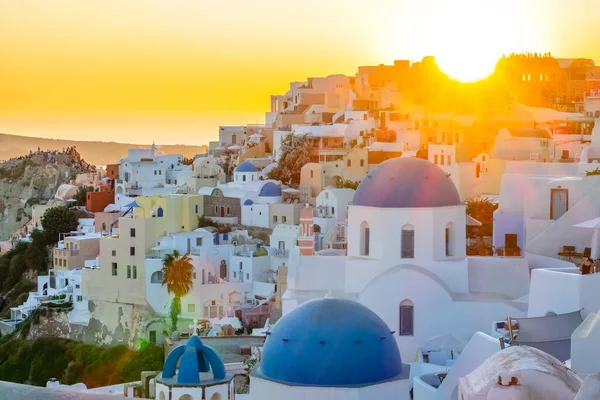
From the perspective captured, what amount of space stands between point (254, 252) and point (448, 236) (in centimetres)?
1516

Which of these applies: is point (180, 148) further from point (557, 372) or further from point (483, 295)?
point (557, 372)

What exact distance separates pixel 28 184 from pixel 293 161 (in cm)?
2970

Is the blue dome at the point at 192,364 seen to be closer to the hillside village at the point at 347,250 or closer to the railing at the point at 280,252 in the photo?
the hillside village at the point at 347,250

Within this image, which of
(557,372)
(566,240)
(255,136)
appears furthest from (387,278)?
(255,136)

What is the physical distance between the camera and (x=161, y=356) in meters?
30.0

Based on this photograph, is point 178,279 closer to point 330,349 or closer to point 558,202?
point 558,202

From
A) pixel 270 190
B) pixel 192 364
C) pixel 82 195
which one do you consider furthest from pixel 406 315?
pixel 82 195

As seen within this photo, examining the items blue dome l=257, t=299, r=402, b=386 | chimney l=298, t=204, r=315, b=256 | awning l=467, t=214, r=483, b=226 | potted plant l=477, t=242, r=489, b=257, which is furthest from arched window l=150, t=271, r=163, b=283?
blue dome l=257, t=299, r=402, b=386

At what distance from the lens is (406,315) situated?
19.1 metres

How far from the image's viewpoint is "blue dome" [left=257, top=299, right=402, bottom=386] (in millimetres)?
12344

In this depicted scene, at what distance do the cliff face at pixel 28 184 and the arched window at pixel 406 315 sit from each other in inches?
1737

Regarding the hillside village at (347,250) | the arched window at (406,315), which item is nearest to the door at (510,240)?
the hillside village at (347,250)

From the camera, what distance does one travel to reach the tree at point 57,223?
141 ft

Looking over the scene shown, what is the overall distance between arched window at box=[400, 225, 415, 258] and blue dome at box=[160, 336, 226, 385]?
15.2 ft
